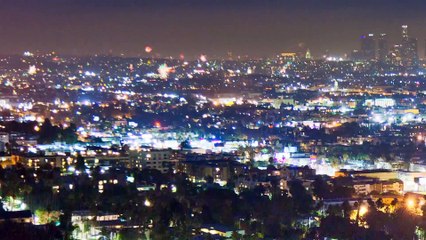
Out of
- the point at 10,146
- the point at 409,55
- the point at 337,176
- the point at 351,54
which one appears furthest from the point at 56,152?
the point at 351,54

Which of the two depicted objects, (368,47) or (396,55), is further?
(368,47)

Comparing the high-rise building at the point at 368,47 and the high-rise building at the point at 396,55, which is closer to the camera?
the high-rise building at the point at 396,55

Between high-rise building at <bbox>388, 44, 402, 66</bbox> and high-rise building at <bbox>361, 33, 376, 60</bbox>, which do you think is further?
high-rise building at <bbox>361, 33, 376, 60</bbox>

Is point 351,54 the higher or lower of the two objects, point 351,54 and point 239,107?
the higher

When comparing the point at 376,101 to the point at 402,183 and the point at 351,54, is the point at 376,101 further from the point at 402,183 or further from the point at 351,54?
the point at 351,54
